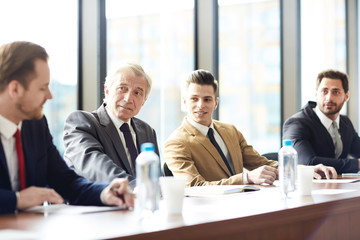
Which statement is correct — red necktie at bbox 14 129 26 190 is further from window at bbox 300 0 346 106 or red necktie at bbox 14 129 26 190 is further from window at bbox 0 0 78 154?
window at bbox 300 0 346 106

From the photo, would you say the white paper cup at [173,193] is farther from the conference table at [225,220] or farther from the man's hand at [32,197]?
the man's hand at [32,197]

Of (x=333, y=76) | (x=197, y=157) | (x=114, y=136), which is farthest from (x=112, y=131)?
(x=333, y=76)

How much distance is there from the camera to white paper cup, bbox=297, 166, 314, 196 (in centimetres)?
219

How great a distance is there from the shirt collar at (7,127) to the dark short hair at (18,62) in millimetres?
120

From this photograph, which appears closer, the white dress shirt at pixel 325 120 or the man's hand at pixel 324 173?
the man's hand at pixel 324 173

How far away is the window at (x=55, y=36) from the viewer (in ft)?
10.2

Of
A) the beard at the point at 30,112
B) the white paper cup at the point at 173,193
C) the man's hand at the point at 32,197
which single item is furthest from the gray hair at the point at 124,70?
the white paper cup at the point at 173,193

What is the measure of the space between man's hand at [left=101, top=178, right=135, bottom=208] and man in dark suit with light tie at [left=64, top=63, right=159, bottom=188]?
1.66 feet

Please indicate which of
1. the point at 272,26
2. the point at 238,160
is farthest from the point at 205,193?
the point at 272,26

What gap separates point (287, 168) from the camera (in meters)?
2.21

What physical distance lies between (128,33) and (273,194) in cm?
224

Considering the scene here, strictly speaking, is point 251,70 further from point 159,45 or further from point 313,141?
point 313,141

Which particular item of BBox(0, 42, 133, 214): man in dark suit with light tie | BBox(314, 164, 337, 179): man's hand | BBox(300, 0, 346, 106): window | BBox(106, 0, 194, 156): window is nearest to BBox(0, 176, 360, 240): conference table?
BBox(0, 42, 133, 214): man in dark suit with light tie

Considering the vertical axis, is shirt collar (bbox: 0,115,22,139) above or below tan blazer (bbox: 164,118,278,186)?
above
